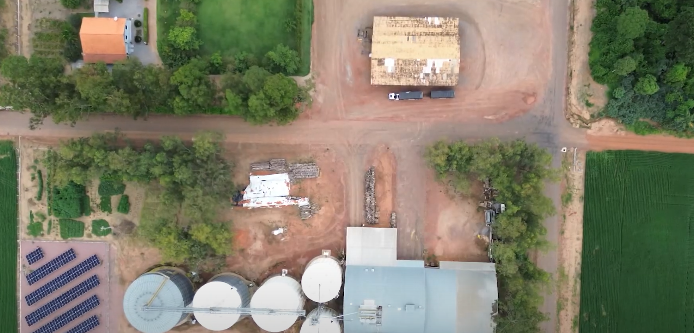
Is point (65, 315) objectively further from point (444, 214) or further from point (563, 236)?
point (563, 236)

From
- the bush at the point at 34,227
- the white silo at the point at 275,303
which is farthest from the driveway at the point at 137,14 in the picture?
the white silo at the point at 275,303

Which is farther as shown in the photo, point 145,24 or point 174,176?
point 145,24

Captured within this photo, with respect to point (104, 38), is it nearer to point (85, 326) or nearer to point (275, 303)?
point (85, 326)

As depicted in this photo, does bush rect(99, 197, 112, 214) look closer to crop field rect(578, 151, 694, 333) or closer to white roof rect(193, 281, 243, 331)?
white roof rect(193, 281, 243, 331)

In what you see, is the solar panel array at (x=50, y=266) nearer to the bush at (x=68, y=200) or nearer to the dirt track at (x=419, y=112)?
the bush at (x=68, y=200)

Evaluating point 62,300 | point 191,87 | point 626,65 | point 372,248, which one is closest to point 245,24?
point 191,87

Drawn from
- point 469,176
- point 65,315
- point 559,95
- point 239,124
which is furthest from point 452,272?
point 65,315
